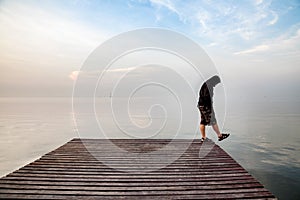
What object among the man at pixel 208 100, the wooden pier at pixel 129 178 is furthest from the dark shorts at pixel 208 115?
the wooden pier at pixel 129 178

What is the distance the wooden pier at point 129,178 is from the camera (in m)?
3.55

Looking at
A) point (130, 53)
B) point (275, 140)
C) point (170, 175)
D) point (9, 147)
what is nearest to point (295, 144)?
point (275, 140)

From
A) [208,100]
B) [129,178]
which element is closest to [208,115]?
[208,100]

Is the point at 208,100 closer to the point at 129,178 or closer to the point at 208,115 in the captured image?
the point at 208,115

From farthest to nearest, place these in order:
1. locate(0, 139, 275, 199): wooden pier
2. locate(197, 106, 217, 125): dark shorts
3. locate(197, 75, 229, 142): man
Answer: locate(197, 106, 217, 125): dark shorts, locate(197, 75, 229, 142): man, locate(0, 139, 275, 199): wooden pier

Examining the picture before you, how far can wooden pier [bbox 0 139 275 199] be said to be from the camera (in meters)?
3.55

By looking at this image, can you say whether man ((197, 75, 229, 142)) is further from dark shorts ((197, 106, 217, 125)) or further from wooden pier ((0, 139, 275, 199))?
wooden pier ((0, 139, 275, 199))

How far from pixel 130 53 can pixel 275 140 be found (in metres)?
12.5

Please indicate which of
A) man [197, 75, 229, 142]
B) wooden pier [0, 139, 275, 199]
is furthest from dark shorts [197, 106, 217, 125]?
wooden pier [0, 139, 275, 199]

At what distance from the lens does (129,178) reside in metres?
4.26

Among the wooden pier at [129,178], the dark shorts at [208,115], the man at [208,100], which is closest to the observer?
the wooden pier at [129,178]

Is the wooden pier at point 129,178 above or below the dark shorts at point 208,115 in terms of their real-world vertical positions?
below

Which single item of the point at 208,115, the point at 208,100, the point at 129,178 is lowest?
the point at 129,178

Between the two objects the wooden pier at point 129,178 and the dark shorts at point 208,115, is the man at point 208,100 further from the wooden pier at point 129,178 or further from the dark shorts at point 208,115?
the wooden pier at point 129,178
